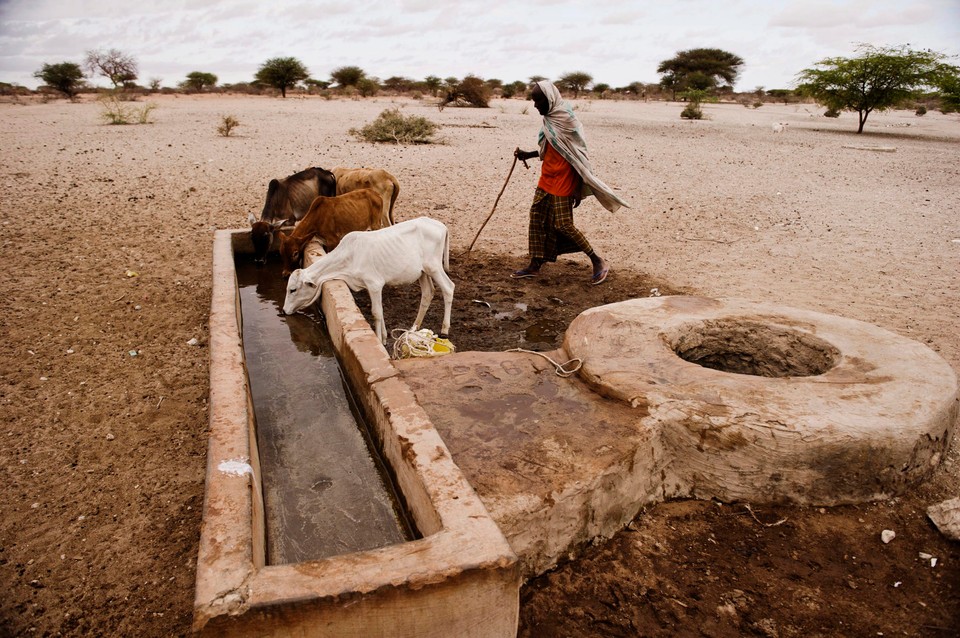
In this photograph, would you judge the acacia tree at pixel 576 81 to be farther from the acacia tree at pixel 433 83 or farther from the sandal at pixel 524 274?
the sandal at pixel 524 274

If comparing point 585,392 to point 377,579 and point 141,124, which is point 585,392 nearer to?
point 377,579

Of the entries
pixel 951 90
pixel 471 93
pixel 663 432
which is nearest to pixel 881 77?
pixel 951 90

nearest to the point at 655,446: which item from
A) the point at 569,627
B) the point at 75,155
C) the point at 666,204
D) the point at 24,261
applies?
the point at 569,627

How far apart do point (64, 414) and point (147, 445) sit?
711mm

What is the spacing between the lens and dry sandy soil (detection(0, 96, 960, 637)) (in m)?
2.42

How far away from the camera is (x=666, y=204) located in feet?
31.6

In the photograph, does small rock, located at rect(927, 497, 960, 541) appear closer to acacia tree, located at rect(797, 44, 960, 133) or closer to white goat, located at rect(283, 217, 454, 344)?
white goat, located at rect(283, 217, 454, 344)

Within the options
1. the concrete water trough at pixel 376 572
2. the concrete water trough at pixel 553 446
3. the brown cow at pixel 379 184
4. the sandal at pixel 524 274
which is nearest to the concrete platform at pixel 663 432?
the concrete water trough at pixel 553 446

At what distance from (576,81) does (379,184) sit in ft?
158

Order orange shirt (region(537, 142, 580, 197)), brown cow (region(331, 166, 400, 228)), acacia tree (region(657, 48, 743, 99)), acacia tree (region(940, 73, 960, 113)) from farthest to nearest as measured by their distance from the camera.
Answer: acacia tree (region(657, 48, 743, 99)) → acacia tree (region(940, 73, 960, 113)) → brown cow (region(331, 166, 400, 228)) → orange shirt (region(537, 142, 580, 197))

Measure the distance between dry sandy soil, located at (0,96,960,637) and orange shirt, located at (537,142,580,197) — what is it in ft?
3.25

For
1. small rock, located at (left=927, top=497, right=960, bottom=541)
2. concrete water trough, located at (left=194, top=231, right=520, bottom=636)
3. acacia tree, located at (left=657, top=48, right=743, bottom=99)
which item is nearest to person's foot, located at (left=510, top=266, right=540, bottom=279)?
concrete water trough, located at (left=194, top=231, right=520, bottom=636)

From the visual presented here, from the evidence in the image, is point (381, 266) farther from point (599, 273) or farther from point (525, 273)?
point (599, 273)

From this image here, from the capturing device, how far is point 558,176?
6.21 meters
